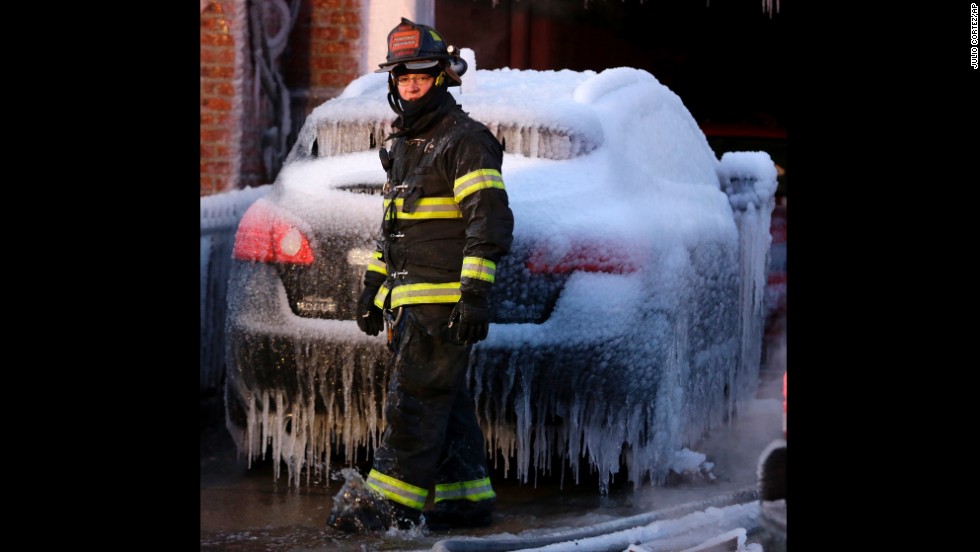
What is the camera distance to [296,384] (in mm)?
5281

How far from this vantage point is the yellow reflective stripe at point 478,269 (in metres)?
4.48

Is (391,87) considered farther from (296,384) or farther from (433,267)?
(296,384)

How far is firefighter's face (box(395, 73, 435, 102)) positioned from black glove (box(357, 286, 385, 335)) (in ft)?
2.36

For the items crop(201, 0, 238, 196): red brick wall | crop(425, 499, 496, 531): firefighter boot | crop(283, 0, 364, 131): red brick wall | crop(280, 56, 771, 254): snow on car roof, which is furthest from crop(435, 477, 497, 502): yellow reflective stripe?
crop(283, 0, 364, 131): red brick wall

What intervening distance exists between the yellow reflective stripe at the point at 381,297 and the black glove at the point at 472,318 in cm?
42

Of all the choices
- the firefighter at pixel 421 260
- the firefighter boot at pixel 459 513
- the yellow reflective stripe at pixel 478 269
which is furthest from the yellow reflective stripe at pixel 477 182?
the firefighter boot at pixel 459 513

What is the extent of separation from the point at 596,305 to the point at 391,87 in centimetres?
109

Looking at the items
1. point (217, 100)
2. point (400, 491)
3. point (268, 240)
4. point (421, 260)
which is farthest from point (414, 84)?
point (217, 100)

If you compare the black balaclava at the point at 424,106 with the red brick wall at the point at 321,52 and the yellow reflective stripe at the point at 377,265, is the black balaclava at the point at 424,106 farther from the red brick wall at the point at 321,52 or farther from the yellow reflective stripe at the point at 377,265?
the red brick wall at the point at 321,52

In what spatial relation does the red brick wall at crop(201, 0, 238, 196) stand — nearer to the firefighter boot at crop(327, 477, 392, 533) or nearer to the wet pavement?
the wet pavement

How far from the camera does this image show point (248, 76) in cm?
739
